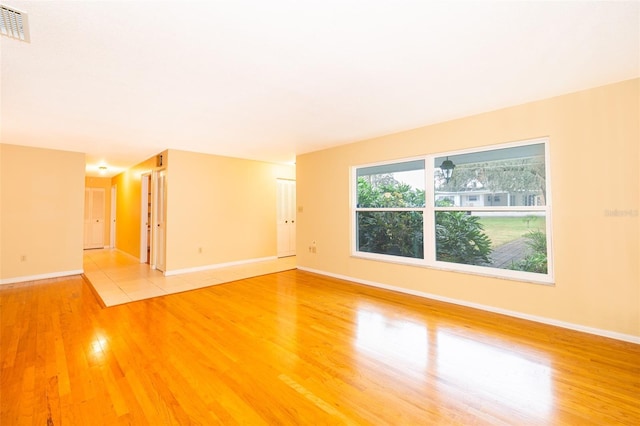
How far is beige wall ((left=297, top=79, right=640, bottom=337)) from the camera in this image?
2.56 meters

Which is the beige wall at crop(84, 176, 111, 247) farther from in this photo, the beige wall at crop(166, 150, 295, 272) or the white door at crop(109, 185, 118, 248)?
the beige wall at crop(166, 150, 295, 272)

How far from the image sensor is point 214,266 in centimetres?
574

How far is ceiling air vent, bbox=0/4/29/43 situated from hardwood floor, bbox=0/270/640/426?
2480mm

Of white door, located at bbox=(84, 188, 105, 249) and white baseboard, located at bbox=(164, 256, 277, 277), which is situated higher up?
white door, located at bbox=(84, 188, 105, 249)

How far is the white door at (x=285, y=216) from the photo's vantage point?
7047mm

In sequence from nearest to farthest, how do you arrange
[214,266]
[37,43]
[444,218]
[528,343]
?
1. [37,43]
2. [528,343]
3. [444,218]
4. [214,266]

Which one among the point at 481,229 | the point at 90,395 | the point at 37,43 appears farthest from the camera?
the point at 481,229

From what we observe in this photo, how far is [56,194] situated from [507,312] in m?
7.65

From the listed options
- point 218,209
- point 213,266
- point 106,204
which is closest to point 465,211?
point 218,209

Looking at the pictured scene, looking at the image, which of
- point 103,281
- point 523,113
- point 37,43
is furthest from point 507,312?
point 103,281

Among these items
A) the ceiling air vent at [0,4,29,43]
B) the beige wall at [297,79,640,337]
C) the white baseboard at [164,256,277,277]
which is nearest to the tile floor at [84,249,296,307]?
A: the white baseboard at [164,256,277,277]

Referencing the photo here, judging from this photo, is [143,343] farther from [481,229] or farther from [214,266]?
[481,229]

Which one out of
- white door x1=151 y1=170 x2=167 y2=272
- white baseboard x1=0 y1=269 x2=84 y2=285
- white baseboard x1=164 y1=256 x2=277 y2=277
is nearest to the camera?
white baseboard x1=0 y1=269 x2=84 y2=285

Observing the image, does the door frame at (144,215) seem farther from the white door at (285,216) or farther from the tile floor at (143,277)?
the white door at (285,216)
